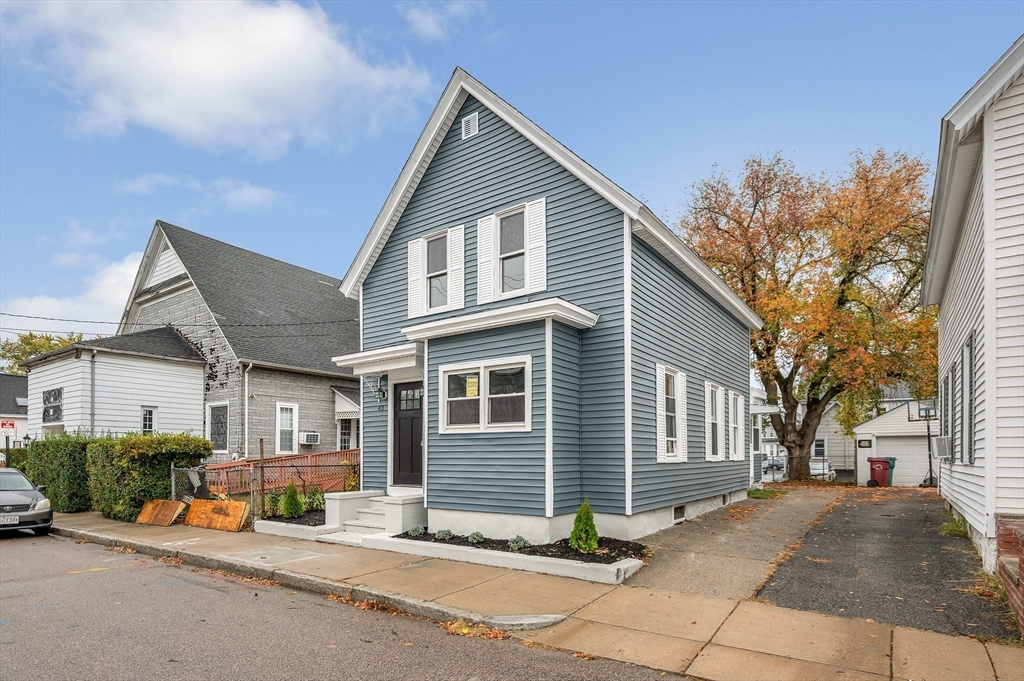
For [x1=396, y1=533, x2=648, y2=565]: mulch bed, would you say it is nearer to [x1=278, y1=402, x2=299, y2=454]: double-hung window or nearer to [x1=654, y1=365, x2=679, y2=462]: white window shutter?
[x1=654, y1=365, x2=679, y2=462]: white window shutter

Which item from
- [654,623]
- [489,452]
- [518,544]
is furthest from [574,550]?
[654,623]

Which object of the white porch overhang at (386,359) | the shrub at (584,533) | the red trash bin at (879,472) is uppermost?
the white porch overhang at (386,359)

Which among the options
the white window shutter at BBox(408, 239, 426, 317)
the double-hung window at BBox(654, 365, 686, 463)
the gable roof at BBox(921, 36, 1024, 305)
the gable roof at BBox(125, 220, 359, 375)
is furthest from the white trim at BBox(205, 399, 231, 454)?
the gable roof at BBox(921, 36, 1024, 305)

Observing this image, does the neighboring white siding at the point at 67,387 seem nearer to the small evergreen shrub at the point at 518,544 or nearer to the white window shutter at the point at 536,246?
the white window shutter at the point at 536,246

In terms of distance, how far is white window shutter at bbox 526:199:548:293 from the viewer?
11.8 m

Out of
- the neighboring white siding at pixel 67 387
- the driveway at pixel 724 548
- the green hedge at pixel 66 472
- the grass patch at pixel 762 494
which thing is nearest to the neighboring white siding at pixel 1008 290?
the driveway at pixel 724 548

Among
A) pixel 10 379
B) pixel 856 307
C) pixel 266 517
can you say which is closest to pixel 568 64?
pixel 266 517

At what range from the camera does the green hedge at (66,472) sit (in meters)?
16.8

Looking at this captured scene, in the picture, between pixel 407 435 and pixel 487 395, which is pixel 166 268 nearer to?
pixel 407 435

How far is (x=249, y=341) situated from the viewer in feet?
68.4

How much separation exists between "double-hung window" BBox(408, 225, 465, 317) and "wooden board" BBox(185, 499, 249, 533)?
17.8ft

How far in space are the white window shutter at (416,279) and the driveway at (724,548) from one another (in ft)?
21.4

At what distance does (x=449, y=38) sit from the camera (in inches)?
583

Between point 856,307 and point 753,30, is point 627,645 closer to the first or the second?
point 753,30
